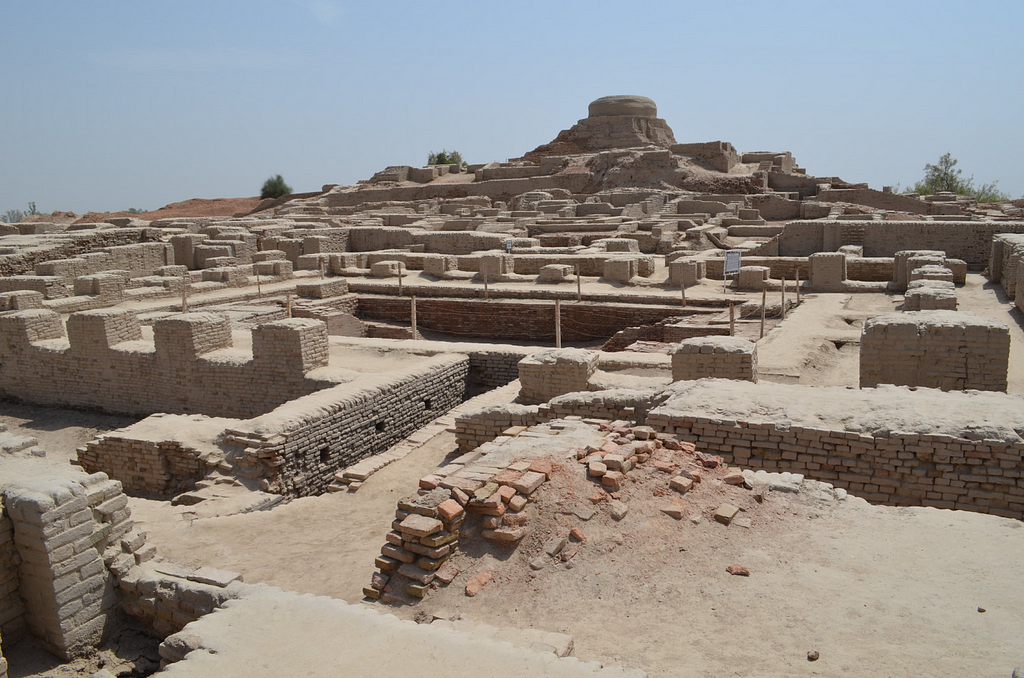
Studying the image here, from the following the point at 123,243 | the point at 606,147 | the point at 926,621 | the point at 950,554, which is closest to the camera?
the point at 926,621

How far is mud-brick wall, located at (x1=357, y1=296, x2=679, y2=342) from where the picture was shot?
15.7 metres

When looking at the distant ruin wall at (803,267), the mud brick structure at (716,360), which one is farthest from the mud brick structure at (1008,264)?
the mud brick structure at (716,360)

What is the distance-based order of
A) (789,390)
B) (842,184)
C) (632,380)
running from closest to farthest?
(789,390) → (632,380) → (842,184)

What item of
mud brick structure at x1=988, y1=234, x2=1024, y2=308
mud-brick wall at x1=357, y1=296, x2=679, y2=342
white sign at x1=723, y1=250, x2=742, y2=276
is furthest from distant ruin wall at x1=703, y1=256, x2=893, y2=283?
mud-brick wall at x1=357, y1=296, x2=679, y2=342

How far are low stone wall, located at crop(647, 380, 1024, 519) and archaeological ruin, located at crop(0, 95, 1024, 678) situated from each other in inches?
0.8

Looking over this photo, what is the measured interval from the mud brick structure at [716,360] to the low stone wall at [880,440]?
1.31m

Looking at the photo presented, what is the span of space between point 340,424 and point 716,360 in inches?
168

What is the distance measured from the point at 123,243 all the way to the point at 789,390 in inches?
833

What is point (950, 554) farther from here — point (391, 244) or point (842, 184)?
point (842, 184)

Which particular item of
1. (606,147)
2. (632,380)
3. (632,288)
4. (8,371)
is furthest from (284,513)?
(606,147)

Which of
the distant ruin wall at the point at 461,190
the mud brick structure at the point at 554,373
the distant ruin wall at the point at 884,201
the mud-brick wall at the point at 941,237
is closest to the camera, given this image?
the mud brick structure at the point at 554,373

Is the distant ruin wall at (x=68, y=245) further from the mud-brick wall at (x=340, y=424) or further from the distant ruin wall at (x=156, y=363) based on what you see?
the mud-brick wall at (x=340, y=424)

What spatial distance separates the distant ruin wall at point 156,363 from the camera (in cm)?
1037

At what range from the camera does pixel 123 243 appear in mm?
22328
